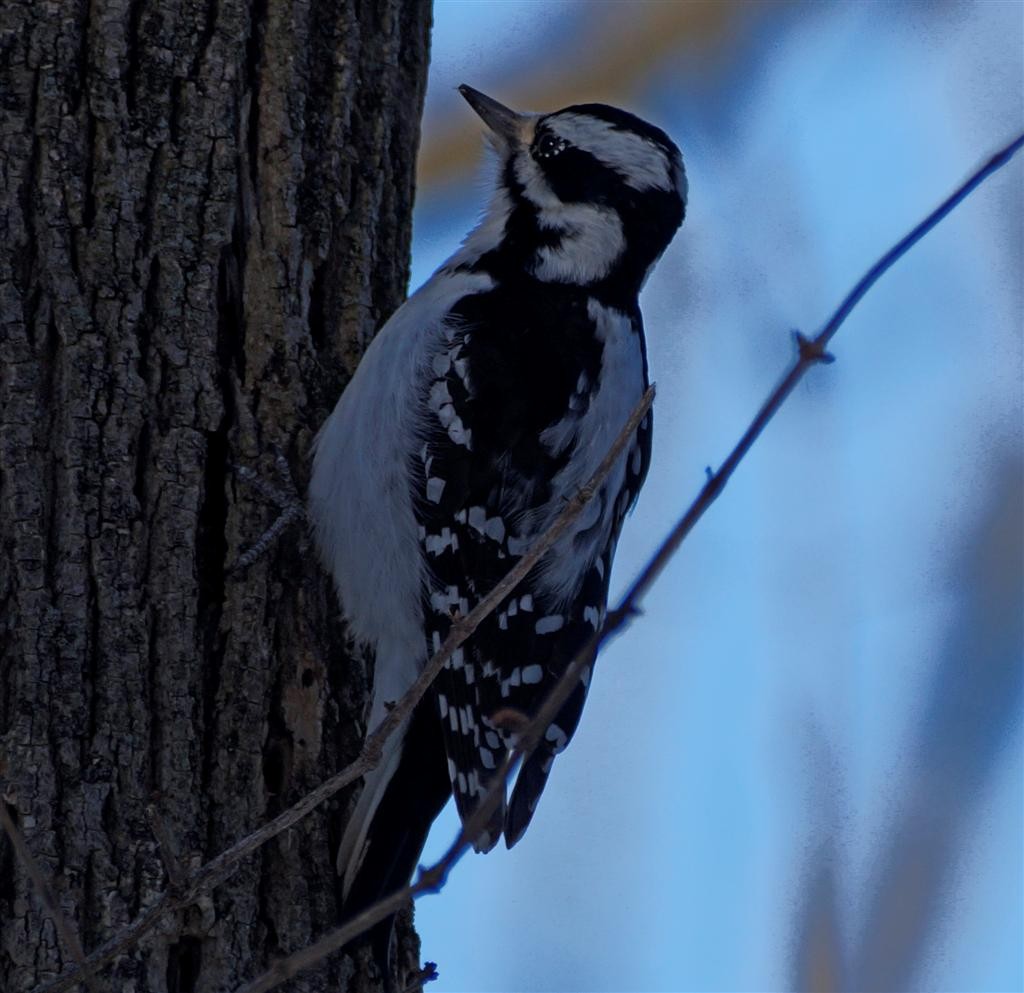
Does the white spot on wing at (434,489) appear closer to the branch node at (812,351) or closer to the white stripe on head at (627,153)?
the white stripe on head at (627,153)

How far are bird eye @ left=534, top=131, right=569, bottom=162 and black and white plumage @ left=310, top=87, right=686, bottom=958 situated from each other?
29 centimetres

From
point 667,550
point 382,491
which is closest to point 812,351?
point 667,550

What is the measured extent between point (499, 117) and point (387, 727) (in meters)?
2.51

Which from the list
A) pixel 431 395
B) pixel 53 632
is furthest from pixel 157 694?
pixel 431 395

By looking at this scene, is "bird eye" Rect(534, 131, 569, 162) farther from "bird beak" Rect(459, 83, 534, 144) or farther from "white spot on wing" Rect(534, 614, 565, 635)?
"white spot on wing" Rect(534, 614, 565, 635)

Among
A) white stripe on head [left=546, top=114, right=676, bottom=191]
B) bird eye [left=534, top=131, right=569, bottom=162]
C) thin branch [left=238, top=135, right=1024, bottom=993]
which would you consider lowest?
thin branch [left=238, top=135, right=1024, bottom=993]

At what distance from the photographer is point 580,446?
3.28 metres

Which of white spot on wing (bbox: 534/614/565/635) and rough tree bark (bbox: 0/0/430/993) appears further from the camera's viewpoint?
white spot on wing (bbox: 534/614/565/635)

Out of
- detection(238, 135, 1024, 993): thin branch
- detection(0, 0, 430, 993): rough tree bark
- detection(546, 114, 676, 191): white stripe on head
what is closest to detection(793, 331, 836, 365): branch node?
detection(238, 135, 1024, 993): thin branch

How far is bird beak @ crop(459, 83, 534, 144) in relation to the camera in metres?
3.89

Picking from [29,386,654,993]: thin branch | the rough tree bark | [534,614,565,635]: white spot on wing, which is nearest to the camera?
[29,386,654,993]: thin branch

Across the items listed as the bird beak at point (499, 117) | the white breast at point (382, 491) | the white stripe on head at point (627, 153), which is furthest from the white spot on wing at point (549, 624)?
the bird beak at point (499, 117)

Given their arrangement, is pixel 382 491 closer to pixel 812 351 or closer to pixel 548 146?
pixel 548 146

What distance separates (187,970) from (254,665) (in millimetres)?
523
